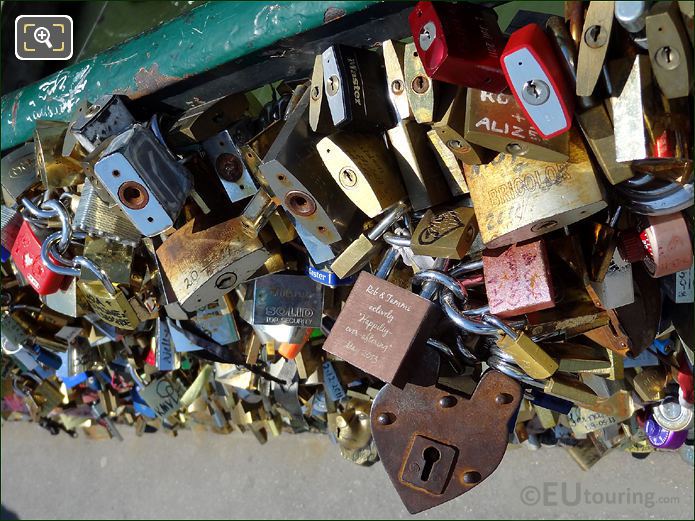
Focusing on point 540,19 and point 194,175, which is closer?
point 540,19

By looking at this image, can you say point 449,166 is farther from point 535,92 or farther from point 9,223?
point 9,223

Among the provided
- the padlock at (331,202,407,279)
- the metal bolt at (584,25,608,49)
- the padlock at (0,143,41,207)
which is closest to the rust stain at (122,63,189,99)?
the padlock at (0,143,41,207)

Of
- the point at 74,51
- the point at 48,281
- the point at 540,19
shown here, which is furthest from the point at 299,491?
the point at 540,19

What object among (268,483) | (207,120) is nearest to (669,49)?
(207,120)

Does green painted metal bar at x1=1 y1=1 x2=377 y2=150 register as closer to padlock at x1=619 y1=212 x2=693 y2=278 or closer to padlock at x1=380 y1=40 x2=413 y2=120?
padlock at x1=380 y1=40 x2=413 y2=120

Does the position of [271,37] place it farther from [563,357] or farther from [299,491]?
[299,491]

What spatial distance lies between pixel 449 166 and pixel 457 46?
0.55 ft

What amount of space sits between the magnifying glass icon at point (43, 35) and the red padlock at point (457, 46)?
3.32 feet

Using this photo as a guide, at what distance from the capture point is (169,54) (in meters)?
1.10

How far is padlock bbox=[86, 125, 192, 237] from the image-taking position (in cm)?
95

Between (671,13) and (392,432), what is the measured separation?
59cm

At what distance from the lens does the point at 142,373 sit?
64.7 inches

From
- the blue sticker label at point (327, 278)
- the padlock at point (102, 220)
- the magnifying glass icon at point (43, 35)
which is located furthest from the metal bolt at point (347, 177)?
the magnifying glass icon at point (43, 35)

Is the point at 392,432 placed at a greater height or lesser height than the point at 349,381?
greater
